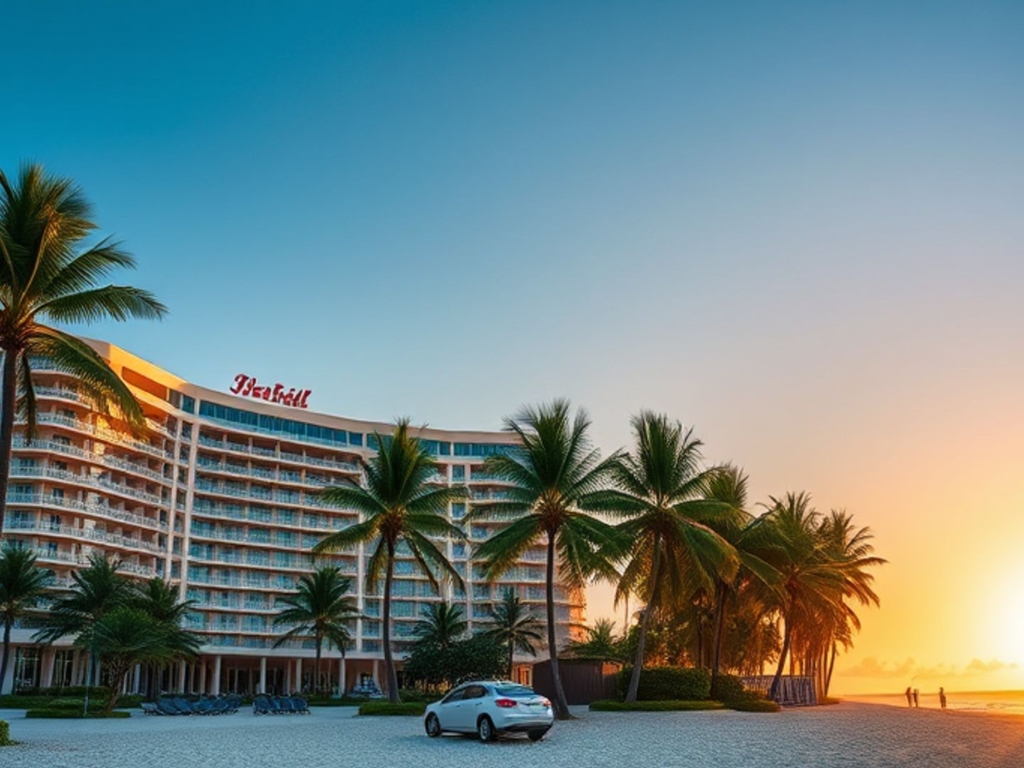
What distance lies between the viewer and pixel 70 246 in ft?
84.9

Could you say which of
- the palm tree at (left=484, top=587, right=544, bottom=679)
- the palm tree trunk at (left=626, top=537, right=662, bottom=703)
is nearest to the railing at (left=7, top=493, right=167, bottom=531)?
the palm tree at (left=484, top=587, right=544, bottom=679)

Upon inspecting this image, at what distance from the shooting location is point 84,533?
80.2 metres

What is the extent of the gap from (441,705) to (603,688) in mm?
27086

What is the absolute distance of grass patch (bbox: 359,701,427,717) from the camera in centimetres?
4069

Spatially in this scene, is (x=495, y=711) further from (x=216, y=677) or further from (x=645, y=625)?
(x=216, y=677)

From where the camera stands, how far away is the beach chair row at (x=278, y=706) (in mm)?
49656

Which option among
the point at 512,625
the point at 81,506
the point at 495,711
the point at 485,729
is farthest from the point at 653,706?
the point at 81,506

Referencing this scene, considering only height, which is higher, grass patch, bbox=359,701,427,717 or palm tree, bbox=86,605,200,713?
palm tree, bbox=86,605,200,713

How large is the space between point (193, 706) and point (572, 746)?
31514 millimetres

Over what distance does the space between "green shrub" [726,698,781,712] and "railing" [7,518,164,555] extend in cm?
5636

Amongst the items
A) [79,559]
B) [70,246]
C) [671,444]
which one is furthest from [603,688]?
[79,559]

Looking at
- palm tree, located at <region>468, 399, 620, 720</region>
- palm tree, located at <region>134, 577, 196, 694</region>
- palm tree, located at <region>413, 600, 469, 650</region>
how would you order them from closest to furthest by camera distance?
palm tree, located at <region>468, 399, 620, 720</region> → palm tree, located at <region>134, 577, 196, 694</region> → palm tree, located at <region>413, 600, 469, 650</region>

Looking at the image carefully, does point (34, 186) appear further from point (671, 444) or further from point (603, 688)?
point (603, 688)

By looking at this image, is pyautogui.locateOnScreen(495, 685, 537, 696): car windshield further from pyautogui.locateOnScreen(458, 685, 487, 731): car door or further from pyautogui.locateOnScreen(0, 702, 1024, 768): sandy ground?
pyautogui.locateOnScreen(0, 702, 1024, 768): sandy ground
